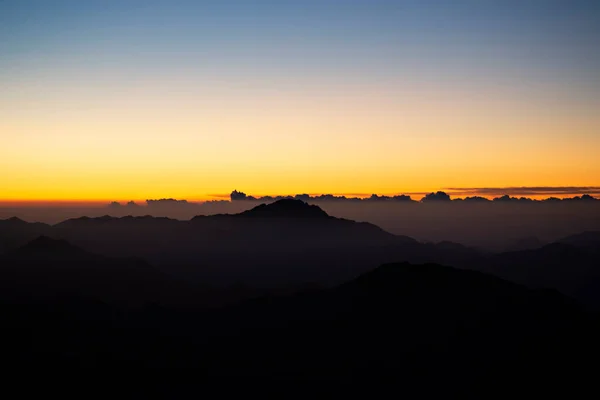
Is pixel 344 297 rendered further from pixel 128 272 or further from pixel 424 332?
pixel 128 272

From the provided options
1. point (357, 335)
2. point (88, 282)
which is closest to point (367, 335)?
point (357, 335)

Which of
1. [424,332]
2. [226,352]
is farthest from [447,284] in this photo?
[226,352]

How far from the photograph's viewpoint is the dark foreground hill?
3270 inches

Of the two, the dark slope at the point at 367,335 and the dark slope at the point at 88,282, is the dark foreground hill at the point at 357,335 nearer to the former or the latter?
the dark slope at the point at 367,335

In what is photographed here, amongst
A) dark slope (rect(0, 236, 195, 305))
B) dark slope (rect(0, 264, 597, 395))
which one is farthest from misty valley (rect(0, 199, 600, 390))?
dark slope (rect(0, 236, 195, 305))

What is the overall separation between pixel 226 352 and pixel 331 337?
19963 mm

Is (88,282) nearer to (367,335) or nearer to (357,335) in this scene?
(357,335)

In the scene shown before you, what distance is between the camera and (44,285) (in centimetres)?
16588

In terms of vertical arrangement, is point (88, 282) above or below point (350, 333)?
above

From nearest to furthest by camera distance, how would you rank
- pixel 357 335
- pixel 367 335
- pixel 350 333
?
pixel 367 335 → pixel 357 335 → pixel 350 333

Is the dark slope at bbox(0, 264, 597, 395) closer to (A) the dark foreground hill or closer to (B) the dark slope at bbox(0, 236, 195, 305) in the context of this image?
(A) the dark foreground hill

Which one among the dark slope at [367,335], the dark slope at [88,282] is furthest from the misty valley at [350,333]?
the dark slope at [88,282]

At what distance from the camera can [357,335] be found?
94.6 m

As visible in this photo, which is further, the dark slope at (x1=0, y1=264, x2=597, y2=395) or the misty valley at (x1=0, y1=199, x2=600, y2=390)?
the misty valley at (x1=0, y1=199, x2=600, y2=390)
